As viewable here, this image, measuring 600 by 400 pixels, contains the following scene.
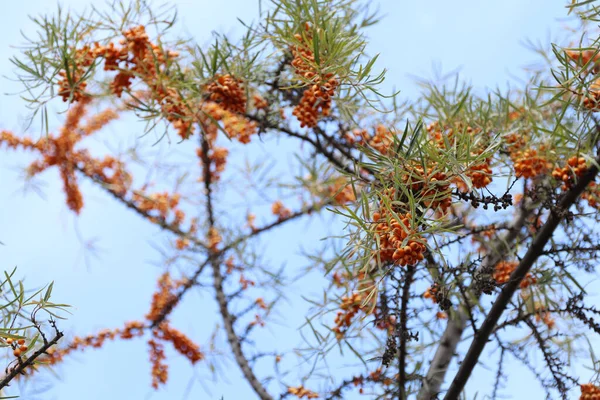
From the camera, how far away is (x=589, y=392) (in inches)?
48.4

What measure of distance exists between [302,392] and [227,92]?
0.87 m

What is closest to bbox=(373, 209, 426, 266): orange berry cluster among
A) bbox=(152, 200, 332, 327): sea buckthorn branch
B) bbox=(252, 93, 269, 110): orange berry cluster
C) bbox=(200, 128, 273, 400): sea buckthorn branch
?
bbox=(252, 93, 269, 110): orange berry cluster

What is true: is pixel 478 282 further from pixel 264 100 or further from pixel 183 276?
pixel 183 276

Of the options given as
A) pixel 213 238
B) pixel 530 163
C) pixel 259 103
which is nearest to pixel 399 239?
pixel 530 163

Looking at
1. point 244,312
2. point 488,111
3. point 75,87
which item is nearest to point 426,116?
point 488,111

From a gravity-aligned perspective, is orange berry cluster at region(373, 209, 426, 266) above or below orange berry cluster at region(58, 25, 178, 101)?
below

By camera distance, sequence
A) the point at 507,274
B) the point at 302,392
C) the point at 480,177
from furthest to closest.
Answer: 1. the point at 302,392
2. the point at 507,274
3. the point at 480,177

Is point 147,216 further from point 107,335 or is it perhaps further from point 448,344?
point 448,344

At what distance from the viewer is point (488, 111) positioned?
1.31 m

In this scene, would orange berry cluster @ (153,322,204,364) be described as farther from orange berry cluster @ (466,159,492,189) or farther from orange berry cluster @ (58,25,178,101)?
orange berry cluster @ (466,159,492,189)

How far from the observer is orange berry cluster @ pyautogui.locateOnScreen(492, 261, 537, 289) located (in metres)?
1.40

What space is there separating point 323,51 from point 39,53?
2.19ft

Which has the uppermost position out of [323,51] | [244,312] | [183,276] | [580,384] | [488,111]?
[183,276]

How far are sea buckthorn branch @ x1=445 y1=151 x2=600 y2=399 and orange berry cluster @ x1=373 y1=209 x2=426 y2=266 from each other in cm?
34
